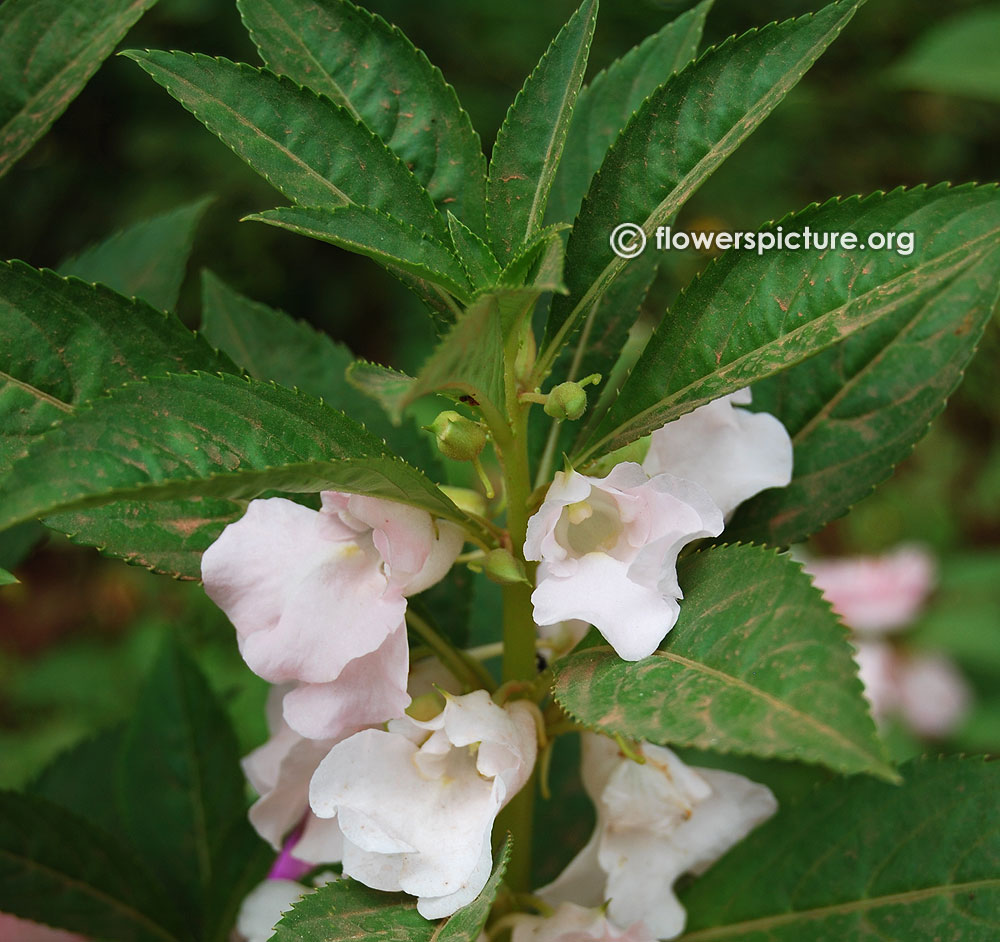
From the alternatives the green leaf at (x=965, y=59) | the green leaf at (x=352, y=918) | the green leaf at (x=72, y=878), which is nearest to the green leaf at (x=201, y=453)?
the green leaf at (x=352, y=918)

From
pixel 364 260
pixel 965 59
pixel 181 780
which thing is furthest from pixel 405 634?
pixel 364 260

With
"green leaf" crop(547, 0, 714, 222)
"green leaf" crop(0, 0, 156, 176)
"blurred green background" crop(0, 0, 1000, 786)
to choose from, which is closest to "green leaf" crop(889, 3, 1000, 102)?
"blurred green background" crop(0, 0, 1000, 786)

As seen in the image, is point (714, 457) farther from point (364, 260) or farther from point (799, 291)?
point (364, 260)

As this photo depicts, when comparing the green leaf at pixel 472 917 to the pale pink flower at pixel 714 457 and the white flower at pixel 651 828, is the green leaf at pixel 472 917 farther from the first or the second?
the pale pink flower at pixel 714 457

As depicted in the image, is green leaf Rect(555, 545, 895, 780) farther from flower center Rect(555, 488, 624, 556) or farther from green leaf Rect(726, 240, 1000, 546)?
green leaf Rect(726, 240, 1000, 546)

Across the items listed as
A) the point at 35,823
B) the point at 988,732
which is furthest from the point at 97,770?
the point at 988,732

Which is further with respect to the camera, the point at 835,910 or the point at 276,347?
the point at 276,347

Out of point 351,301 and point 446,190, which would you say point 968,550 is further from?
point 446,190
